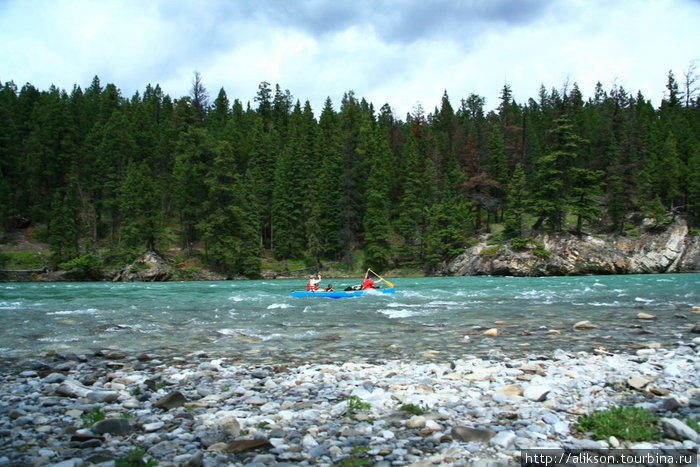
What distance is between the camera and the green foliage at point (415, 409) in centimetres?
555

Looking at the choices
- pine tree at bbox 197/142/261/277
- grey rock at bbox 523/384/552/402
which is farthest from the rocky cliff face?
grey rock at bbox 523/384/552/402

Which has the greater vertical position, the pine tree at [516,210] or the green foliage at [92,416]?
the pine tree at [516,210]

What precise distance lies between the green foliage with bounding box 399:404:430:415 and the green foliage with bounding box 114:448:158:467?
3.26 metres

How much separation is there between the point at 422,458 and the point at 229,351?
7126 millimetres

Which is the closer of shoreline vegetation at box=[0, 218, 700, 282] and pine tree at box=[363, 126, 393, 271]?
shoreline vegetation at box=[0, 218, 700, 282]

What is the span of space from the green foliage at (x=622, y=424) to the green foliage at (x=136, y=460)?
4.89 metres

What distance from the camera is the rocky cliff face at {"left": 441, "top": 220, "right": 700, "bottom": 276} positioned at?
4959cm

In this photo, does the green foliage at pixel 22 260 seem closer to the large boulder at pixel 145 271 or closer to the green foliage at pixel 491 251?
the large boulder at pixel 145 271

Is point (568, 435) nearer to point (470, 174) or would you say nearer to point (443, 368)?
point (443, 368)

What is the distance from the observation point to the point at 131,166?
5841cm

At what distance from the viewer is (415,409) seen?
18.3 feet

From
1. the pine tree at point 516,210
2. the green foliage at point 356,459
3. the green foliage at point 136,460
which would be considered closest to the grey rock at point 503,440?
the green foliage at point 356,459

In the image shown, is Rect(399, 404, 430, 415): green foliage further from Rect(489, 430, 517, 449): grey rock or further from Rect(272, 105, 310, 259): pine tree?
Rect(272, 105, 310, 259): pine tree

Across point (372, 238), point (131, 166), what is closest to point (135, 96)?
point (131, 166)
